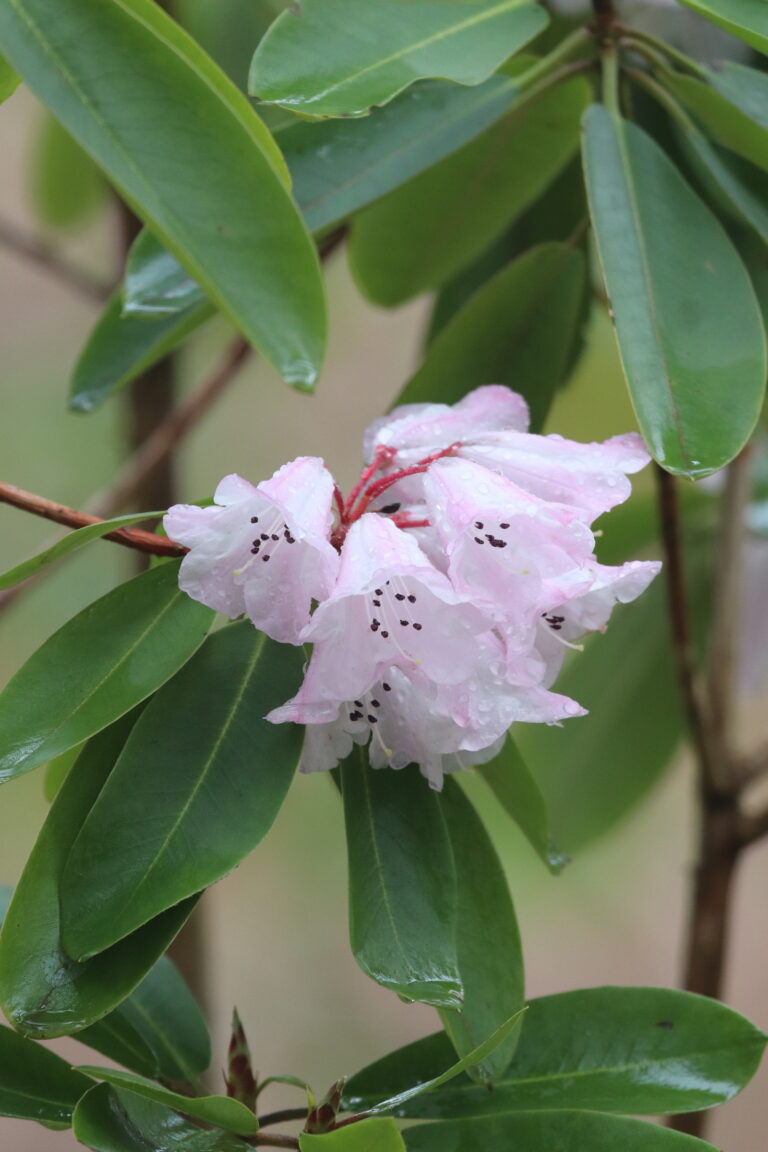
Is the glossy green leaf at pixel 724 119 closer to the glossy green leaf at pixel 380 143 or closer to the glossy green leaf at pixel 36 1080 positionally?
the glossy green leaf at pixel 380 143

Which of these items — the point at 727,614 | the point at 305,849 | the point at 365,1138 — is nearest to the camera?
the point at 365,1138

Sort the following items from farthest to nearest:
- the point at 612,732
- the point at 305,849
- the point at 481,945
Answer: the point at 305,849
the point at 612,732
the point at 481,945

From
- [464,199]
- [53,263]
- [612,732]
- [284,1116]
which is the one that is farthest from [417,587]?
A: [53,263]

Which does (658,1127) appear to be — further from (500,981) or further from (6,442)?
(6,442)

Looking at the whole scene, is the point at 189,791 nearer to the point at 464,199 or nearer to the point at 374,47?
the point at 374,47

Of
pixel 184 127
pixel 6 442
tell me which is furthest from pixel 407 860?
pixel 6 442

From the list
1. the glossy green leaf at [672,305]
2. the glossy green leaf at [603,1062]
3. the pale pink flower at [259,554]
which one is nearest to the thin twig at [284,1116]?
the glossy green leaf at [603,1062]
